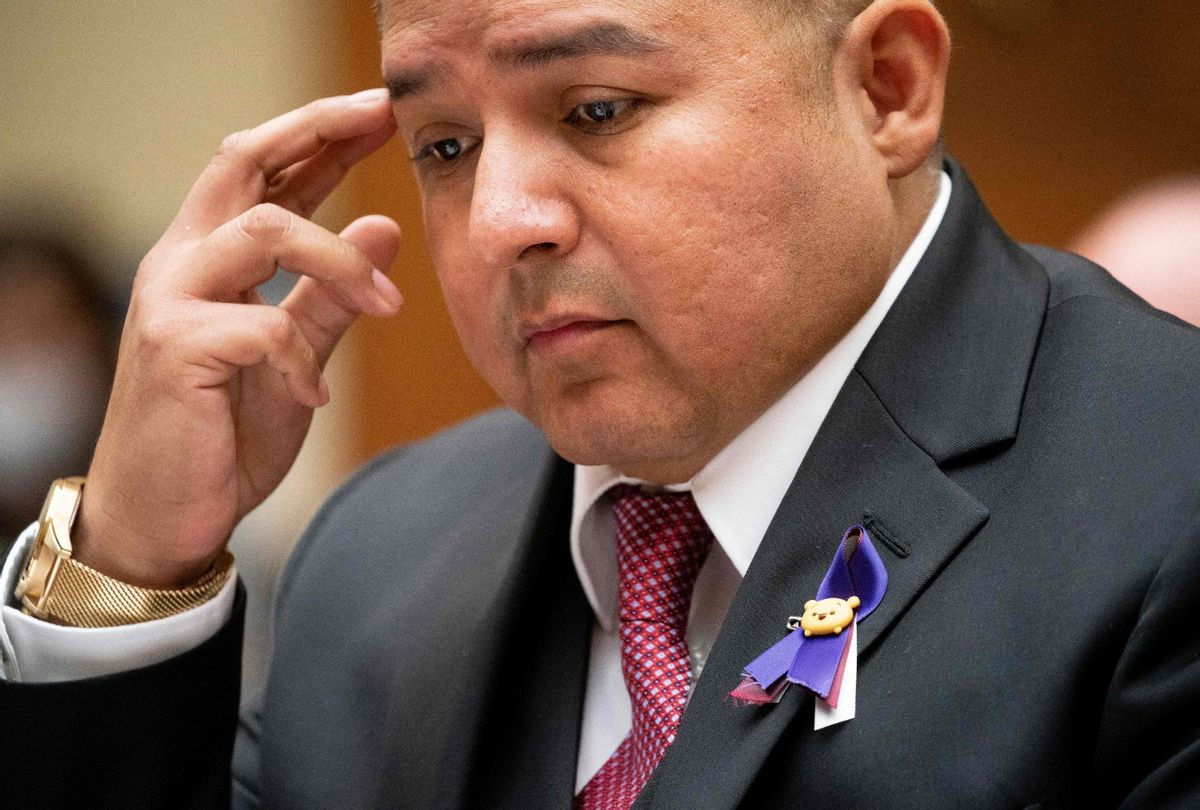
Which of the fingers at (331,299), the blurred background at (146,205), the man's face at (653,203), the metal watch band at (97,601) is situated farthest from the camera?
the blurred background at (146,205)

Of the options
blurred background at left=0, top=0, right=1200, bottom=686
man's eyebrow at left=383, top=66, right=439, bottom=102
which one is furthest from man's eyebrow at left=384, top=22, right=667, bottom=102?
blurred background at left=0, top=0, right=1200, bottom=686

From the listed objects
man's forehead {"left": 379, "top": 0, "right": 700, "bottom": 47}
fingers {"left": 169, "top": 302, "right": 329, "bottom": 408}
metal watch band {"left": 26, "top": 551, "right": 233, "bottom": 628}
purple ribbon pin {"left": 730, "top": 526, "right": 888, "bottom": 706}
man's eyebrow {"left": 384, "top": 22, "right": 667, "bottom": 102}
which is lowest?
metal watch band {"left": 26, "top": 551, "right": 233, "bottom": 628}

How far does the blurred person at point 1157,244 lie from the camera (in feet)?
8.14

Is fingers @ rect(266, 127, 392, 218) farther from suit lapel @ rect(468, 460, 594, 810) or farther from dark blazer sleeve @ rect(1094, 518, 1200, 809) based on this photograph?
dark blazer sleeve @ rect(1094, 518, 1200, 809)

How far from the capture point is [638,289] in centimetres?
151

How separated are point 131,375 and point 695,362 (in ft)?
2.45

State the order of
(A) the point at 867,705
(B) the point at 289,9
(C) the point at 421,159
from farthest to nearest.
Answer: (B) the point at 289,9 → (C) the point at 421,159 → (A) the point at 867,705

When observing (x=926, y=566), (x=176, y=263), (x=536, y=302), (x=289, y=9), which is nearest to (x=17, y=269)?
(x=289, y=9)

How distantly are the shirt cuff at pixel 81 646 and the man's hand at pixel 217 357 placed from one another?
68mm

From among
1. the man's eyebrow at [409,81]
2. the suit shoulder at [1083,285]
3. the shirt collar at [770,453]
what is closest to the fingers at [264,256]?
the man's eyebrow at [409,81]

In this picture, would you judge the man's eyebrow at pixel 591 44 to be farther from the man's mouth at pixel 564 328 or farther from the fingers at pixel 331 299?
the fingers at pixel 331 299

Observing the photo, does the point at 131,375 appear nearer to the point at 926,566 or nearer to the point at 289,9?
the point at 926,566

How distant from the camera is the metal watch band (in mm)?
1797

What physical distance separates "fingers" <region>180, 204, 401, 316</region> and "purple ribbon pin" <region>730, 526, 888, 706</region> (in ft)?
2.37
